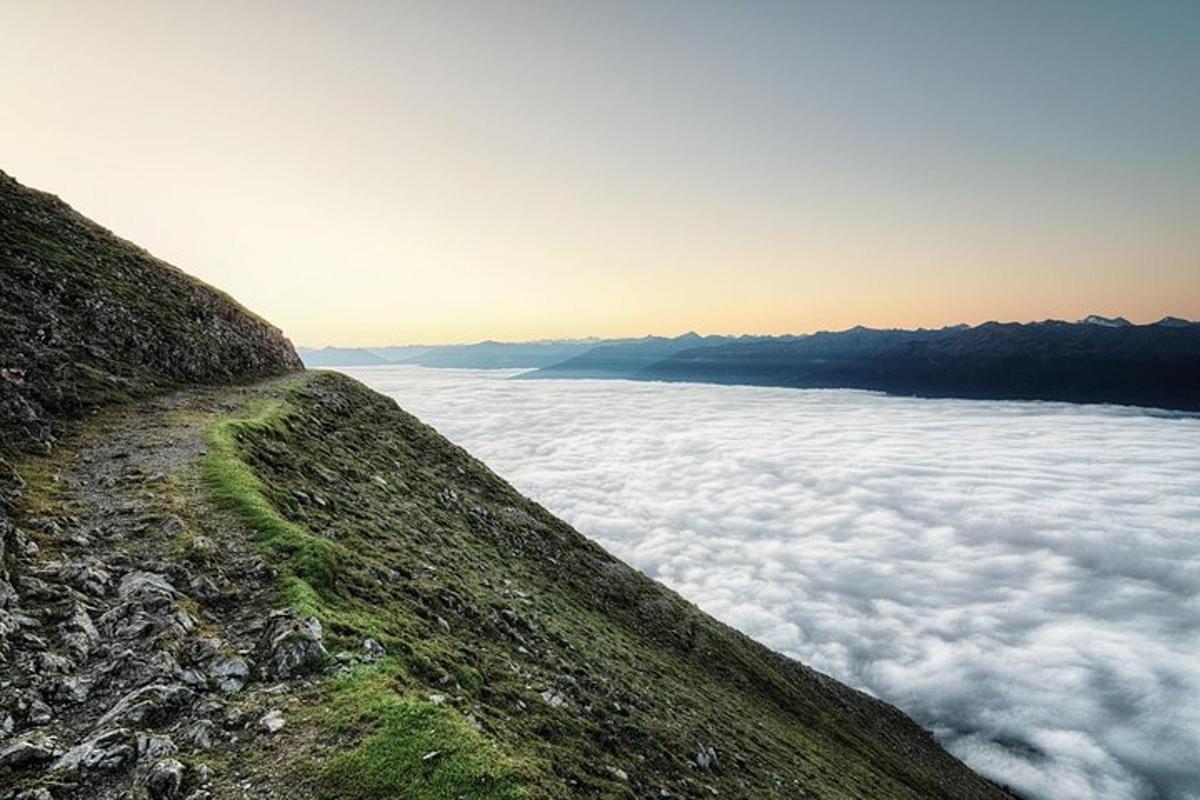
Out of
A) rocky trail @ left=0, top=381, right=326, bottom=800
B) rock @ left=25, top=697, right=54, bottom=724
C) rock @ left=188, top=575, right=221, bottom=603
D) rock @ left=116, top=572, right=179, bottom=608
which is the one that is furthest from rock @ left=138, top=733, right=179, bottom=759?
rock @ left=188, top=575, right=221, bottom=603

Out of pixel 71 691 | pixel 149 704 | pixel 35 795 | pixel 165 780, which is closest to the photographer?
pixel 35 795

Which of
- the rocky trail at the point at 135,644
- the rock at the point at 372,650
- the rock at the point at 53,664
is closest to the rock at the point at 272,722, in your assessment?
the rocky trail at the point at 135,644

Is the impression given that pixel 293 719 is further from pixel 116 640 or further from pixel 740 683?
pixel 740 683

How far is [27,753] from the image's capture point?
28.0ft

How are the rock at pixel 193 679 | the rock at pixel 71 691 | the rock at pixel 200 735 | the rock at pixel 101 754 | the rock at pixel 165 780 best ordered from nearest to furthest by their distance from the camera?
the rock at pixel 165 780 < the rock at pixel 101 754 < the rock at pixel 200 735 < the rock at pixel 71 691 < the rock at pixel 193 679

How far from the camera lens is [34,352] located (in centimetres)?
2542

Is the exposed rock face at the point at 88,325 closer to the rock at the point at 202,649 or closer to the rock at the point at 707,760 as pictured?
the rock at the point at 202,649

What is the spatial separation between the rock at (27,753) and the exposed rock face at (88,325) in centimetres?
1609

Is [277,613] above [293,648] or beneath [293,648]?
above

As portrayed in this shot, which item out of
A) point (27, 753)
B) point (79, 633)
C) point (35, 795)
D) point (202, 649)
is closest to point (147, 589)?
point (79, 633)

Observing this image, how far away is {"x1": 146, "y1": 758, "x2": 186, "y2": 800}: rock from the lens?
8363 millimetres

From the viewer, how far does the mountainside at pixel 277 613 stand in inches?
377

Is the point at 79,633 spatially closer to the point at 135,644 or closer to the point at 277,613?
the point at 135,644

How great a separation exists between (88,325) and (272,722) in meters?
34.1
